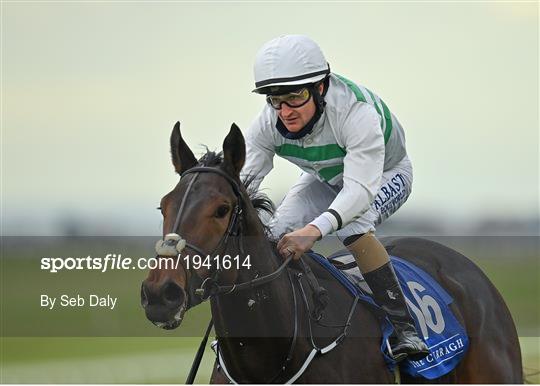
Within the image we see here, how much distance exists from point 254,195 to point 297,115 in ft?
1.54

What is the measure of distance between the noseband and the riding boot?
596 mm

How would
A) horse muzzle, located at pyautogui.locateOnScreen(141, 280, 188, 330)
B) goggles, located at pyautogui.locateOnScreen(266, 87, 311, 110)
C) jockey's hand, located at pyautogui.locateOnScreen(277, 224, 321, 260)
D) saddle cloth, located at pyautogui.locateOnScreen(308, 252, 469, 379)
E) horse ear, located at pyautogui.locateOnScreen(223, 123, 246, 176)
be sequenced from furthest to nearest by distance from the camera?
saddle cloth, located at pyautogui.locateOnScreen(308, 252, 469, 379), goggles, located at pyautogui.locateOnScreen(266, 87, 311, 110), jockey's hand, located at pyautogui.locateOnScreen(277, 224, 321, 260), horse ear, located at pyautogui.locateOnScreen(223, 123, 246, 176), horse muzzle, located at pyautogui.locateOnScreen(141, 280, 188, 330)

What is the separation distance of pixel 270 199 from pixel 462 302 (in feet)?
5.03

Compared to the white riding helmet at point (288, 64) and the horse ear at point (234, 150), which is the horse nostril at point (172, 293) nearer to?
the horse ear at point (234, 150)

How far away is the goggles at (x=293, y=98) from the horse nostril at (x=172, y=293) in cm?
128

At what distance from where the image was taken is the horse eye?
12.9 ft

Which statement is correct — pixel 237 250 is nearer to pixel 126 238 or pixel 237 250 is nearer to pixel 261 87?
pixel 261 87

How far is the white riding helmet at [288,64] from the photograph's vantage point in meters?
4.48

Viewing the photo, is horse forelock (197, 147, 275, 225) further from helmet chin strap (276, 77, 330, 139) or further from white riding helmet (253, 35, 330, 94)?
white riding helmet (253, 35, 330, 94)

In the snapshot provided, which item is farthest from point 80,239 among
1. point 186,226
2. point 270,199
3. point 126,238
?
point 186,226

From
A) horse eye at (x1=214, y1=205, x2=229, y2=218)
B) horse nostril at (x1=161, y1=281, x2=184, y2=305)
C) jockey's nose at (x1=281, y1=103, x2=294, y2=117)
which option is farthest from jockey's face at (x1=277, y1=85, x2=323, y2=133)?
horse nostril at (x1=161, y1=281, x2=184, y2=305)

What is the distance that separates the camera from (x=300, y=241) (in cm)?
428
